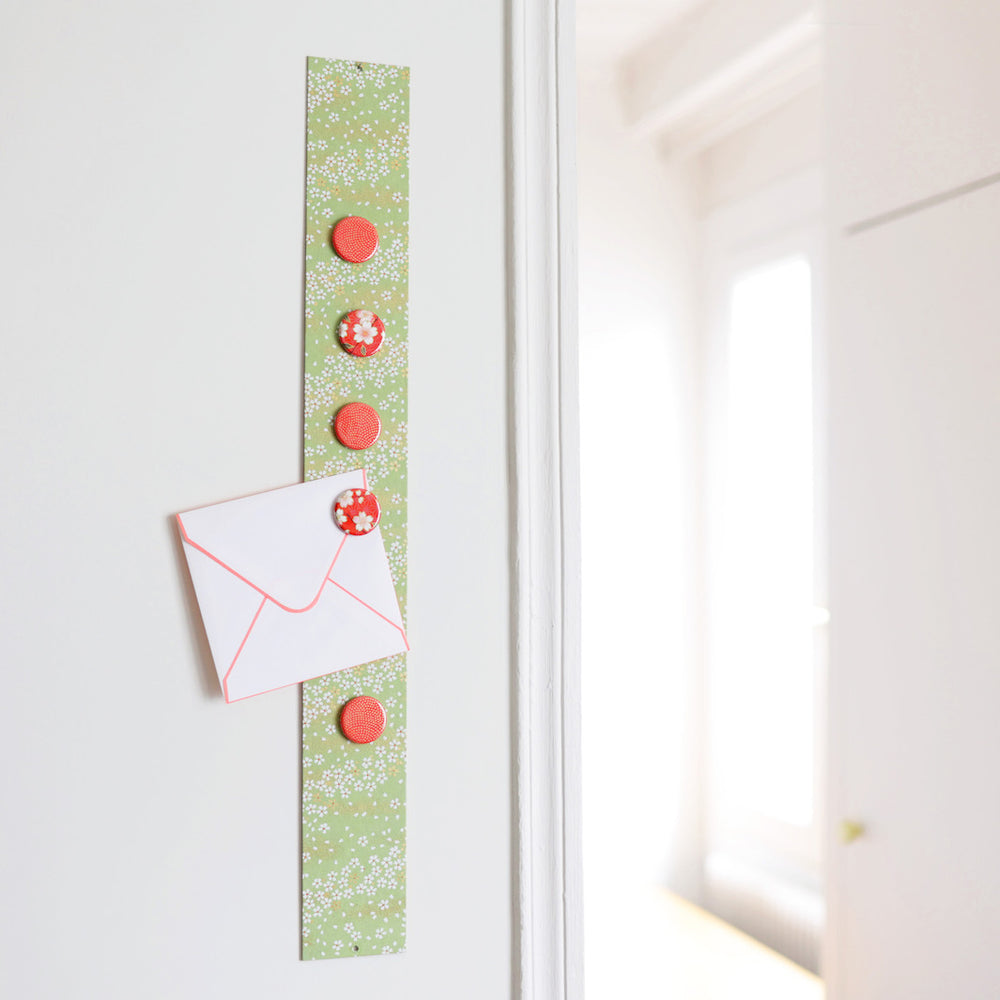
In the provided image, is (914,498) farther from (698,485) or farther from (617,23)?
(617,23)

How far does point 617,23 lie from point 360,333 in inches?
78.5

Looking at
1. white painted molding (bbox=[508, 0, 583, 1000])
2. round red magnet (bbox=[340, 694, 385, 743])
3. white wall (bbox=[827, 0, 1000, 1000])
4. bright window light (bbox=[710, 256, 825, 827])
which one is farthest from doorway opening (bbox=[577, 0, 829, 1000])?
round red magnet (bbox=[340, 694, 385, 743])

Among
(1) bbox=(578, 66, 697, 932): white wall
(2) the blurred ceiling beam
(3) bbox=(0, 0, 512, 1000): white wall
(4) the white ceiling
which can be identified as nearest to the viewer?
(3) bbox=(0, 0, 512, 1000): white wall

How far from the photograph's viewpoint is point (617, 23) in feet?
7.79

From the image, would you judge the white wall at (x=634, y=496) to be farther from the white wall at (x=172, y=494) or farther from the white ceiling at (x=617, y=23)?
the white wall at (x=172, y=494)

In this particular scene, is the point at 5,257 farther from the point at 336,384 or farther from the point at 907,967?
→ the point at 907,967

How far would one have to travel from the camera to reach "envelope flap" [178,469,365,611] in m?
0.70

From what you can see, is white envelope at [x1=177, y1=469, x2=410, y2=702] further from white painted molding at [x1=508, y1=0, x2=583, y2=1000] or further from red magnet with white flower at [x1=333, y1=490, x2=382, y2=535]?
white painted molding at [x1=508, y1=0, x2=583, y2=1000]

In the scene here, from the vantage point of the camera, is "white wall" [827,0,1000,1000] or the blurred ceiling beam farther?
the blurred ceiling beam

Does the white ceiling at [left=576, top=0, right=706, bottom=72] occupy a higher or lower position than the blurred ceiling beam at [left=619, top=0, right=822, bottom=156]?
higher

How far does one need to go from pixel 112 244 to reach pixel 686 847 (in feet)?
8.05

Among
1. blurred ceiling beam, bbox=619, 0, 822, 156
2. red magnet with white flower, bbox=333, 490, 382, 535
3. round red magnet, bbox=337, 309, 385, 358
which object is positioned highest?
blurred ceiling beam, bbox=619, 0, 822, 156

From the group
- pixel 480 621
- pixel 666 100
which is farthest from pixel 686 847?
pixel 480 621

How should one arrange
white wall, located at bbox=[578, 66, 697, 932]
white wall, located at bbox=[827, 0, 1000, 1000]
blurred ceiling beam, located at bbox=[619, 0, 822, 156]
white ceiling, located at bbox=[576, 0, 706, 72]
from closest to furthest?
1. white wall, located at bbox=[827, 0, 1000, 1000]
2. blurred ceiling beam, located at bbox=[619, 0, 822, 156]
3. white ceiling, located at bbox=[576, 0, 706, 72]
4. white wall, located at bbox=[578, 66, 697, 932]
